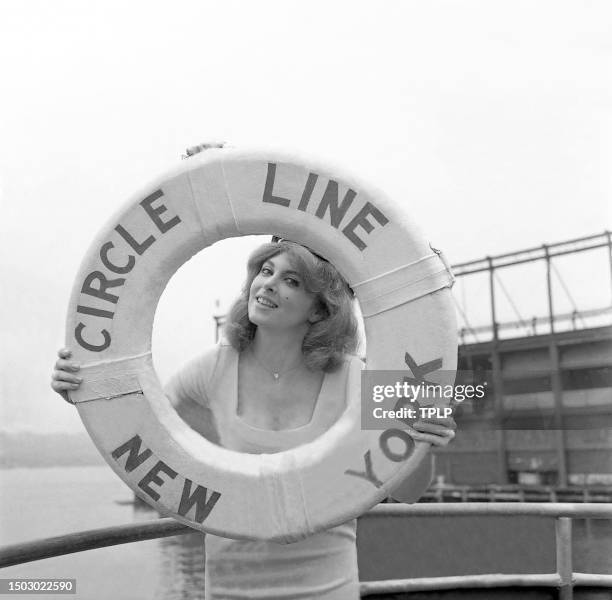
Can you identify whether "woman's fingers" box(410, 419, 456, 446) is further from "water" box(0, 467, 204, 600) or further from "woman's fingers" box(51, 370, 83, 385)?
"water" box(0, 467, 204, 600)

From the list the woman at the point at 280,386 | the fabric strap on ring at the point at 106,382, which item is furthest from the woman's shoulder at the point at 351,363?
the fabric strap on ring at the point at 106,382

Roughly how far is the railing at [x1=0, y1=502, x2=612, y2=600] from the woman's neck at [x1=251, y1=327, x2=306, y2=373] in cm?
32

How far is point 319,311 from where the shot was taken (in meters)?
1.11

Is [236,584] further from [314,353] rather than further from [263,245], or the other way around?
[263,245]

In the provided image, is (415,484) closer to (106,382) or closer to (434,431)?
(434,431)

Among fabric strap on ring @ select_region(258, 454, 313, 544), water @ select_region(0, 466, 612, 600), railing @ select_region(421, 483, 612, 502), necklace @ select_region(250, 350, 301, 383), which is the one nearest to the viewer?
fabric strap on ring @ select_region(258, 454, 313, 544)

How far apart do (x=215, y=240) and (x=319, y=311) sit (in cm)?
19

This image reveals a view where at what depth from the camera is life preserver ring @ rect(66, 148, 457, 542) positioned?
996mm

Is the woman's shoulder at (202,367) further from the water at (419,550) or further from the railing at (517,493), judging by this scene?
the railing at (517,493)

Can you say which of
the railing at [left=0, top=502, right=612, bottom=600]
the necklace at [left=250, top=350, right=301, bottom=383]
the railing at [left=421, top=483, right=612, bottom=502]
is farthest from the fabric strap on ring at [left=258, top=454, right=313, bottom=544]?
the railing at [left=421, top=483, right=612, bottom=502]

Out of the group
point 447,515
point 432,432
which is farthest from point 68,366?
point 447,515

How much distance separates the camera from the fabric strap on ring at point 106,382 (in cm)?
104

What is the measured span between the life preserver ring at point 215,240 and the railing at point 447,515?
0.12 metres

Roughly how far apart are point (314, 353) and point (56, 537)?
45 cm
